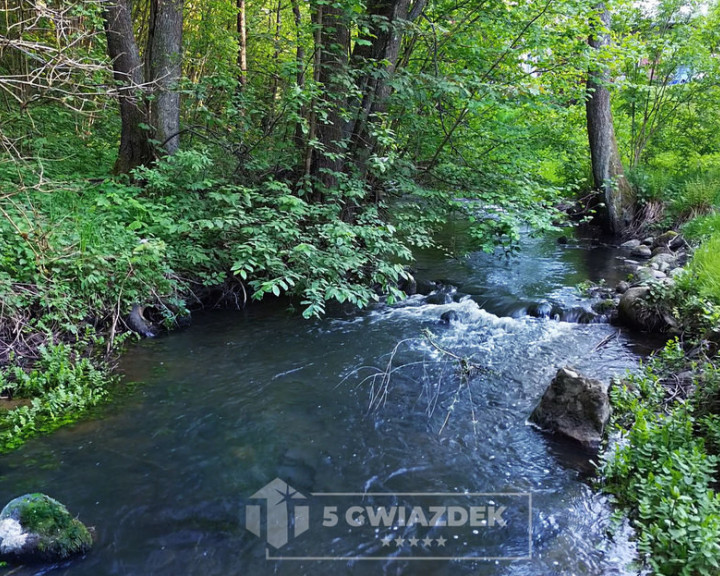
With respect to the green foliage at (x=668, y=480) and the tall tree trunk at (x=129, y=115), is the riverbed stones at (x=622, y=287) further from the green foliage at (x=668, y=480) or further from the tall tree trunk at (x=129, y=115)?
the tall tree trunk at (x=129, y=115)

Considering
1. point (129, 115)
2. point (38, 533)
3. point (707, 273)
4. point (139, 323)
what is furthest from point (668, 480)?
point (129, 115)

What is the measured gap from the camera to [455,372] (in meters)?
5.34

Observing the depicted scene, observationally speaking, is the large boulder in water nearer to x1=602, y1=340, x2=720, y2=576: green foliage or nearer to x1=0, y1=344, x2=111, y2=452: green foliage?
x1=602, y1=340, x2=720, y2=576: green foliage

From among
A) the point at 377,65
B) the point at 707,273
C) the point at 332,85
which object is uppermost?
the point at 377,65

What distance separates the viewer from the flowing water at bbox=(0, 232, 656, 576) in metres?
2.90

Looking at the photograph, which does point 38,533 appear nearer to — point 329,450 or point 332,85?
point 329,450

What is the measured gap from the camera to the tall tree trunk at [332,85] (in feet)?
19.9

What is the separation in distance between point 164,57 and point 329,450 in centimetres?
660

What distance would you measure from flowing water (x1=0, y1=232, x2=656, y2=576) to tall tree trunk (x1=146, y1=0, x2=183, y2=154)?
10.3 feet

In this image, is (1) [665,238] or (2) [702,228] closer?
(2) [702,228]

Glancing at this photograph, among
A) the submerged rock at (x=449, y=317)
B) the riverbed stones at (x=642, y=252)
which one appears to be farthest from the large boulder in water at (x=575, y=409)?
the riverbed stones at (x=642, y=252)

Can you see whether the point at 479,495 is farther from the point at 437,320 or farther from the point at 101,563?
the point at 437,320

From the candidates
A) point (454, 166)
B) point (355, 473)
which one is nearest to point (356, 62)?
point (454, 166)

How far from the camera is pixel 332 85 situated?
640 centimetres
